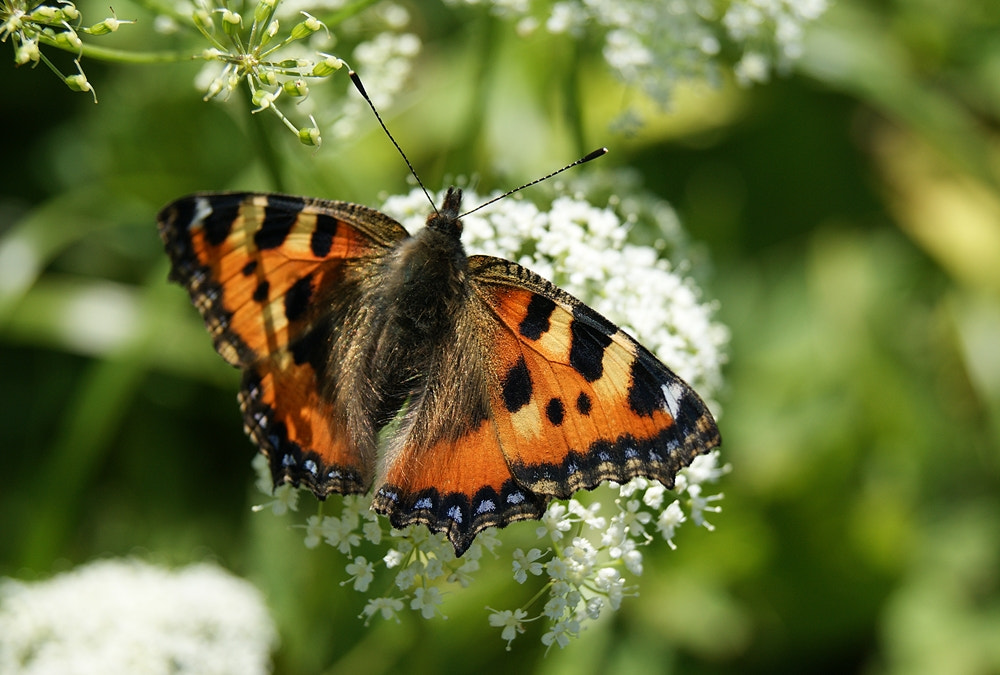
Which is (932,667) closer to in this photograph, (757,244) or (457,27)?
(757,244)

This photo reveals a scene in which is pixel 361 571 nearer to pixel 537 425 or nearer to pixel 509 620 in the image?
pixel 509 620

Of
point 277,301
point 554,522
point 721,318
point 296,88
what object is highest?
point 721,318

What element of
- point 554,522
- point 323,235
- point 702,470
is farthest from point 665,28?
point 554,522

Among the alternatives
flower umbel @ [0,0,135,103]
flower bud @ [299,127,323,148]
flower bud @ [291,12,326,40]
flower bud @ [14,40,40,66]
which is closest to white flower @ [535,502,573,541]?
flower bud @ [299,127,323,148]

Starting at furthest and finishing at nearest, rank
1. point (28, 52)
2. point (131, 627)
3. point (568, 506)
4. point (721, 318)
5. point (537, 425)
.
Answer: point (721, 318)
point (131, 627)
point (568, 506)
point (537, 425)
point (28, 52)

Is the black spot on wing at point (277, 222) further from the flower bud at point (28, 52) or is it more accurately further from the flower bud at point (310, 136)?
the flower bud at point (28, 52)

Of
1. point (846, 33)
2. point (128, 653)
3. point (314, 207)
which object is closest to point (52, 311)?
point (128, 653)
